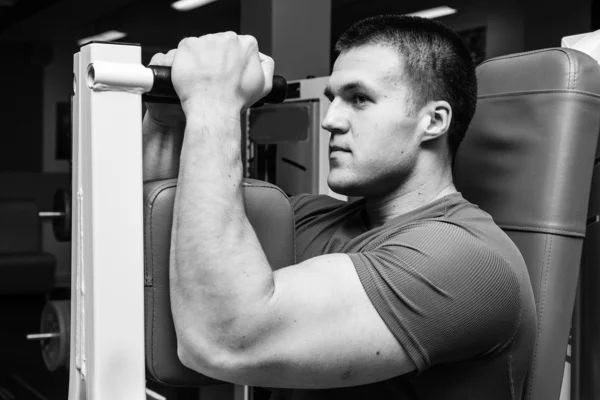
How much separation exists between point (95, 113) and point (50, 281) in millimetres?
4668

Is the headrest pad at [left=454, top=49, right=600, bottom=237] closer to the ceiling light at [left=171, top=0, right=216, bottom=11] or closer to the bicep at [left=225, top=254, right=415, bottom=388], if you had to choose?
the bicep at [left=225, top=254, right=415, bottom=388]

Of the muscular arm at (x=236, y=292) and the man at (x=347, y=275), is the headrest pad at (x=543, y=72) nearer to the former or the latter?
the man at (x=347, y=275)

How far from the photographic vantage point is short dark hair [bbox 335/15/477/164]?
47.5 inches

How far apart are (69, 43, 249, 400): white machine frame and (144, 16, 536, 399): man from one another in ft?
0.18

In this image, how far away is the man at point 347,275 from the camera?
0.91 m

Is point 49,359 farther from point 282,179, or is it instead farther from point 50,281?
point 50,281

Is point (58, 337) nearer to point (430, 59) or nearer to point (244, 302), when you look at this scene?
point (244, 302)

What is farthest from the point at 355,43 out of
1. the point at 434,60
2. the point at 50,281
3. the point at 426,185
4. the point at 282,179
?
the point at 50,281

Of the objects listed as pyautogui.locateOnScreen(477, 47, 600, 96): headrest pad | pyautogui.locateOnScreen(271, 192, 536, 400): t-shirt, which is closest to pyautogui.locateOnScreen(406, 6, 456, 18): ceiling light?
pyautogui.locateOnScreen(477, 47, 600, 96): headrest pad

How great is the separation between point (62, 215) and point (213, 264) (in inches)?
85.8

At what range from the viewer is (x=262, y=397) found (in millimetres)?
3070

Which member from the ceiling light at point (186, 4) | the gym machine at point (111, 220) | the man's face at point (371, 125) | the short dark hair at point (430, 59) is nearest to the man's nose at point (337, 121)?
the man's face at point (371, 125)

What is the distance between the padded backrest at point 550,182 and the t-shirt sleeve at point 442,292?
163 mm

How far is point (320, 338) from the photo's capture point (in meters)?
0.93
